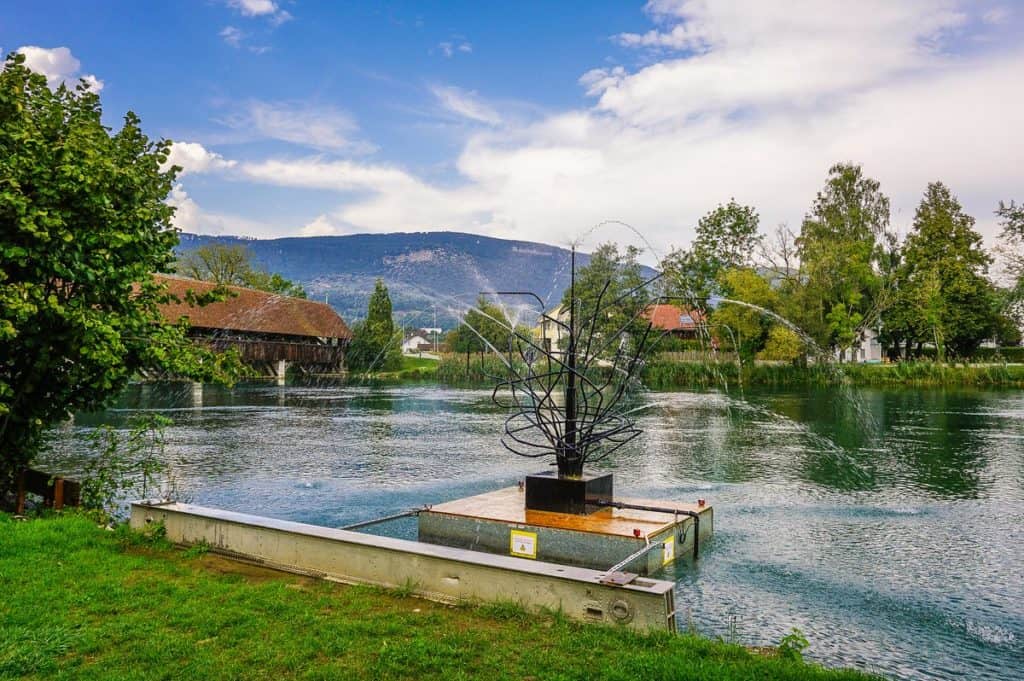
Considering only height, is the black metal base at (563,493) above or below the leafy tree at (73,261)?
below

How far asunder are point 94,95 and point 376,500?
7.11 meters

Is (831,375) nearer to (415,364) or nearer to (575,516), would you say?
(415,364)

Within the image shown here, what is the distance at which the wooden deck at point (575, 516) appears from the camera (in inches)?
314

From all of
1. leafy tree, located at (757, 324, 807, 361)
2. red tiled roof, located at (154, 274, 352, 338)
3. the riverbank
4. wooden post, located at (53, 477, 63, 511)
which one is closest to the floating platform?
wooden post, located at (53, 477, 63, 511)

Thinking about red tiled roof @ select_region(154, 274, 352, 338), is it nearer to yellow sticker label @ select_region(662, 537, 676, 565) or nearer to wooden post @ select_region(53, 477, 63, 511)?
wooden post @ select_region(53, 477, 63, 511)

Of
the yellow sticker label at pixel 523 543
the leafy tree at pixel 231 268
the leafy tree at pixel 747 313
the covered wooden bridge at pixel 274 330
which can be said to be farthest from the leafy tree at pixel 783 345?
the yellow sticker label at pixel 523 543

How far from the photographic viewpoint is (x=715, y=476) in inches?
586

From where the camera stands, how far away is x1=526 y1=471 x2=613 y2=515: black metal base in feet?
28.2

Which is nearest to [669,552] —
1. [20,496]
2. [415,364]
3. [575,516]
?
[575,516]

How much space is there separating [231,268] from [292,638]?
240ft

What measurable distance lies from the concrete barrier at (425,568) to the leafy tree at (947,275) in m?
57.6

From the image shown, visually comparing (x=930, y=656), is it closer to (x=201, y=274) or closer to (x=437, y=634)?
(x=437, y=634)

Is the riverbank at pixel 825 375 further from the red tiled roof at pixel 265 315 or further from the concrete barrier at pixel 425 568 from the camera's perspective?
Result: the concrete barrier at pixel 425 568

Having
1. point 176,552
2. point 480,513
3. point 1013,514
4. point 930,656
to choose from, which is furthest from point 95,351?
point 1013,514
